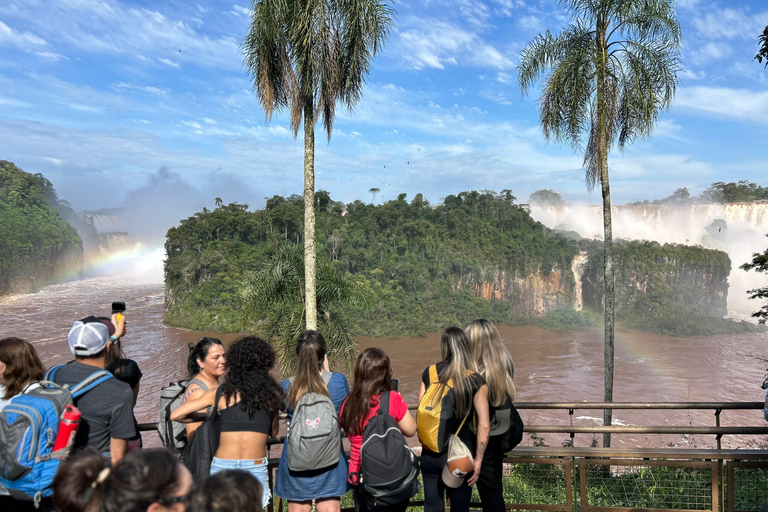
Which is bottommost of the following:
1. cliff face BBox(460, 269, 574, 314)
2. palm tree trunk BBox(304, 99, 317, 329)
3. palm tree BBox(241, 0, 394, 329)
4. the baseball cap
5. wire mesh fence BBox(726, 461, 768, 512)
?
cliff face BBox(460, 269, 574, 314)

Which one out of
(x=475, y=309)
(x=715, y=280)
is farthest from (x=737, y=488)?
(x=715, y=280)

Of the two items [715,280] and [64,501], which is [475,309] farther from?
[64,501]

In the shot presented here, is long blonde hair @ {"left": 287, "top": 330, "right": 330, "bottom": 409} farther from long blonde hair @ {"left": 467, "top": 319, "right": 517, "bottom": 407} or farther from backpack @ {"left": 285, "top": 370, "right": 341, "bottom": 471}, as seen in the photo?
long blonde hair @ {"left": 467, "top": 319, "right": 517, "bottom": 407}

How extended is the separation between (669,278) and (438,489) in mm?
51596

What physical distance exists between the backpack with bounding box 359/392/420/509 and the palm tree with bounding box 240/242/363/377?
8.05 m

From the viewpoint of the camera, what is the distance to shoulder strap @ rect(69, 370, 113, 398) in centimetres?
260

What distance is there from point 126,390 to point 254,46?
7.98 m

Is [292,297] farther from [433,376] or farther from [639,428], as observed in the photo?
[639,428]

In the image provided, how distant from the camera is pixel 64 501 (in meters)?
1.68

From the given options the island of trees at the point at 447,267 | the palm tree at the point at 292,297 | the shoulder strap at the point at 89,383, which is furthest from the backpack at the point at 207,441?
the island of trees at the point at 447,267

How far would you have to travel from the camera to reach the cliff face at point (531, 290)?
46375mm

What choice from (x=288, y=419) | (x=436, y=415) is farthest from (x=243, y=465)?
(x=436, y=415)

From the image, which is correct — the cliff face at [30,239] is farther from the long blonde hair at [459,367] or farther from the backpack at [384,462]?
the long blonde hair at [459,367]

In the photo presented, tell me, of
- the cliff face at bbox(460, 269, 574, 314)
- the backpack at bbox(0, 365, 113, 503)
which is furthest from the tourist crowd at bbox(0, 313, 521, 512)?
the cliff face at bbox(460, 269, 574, 314)
